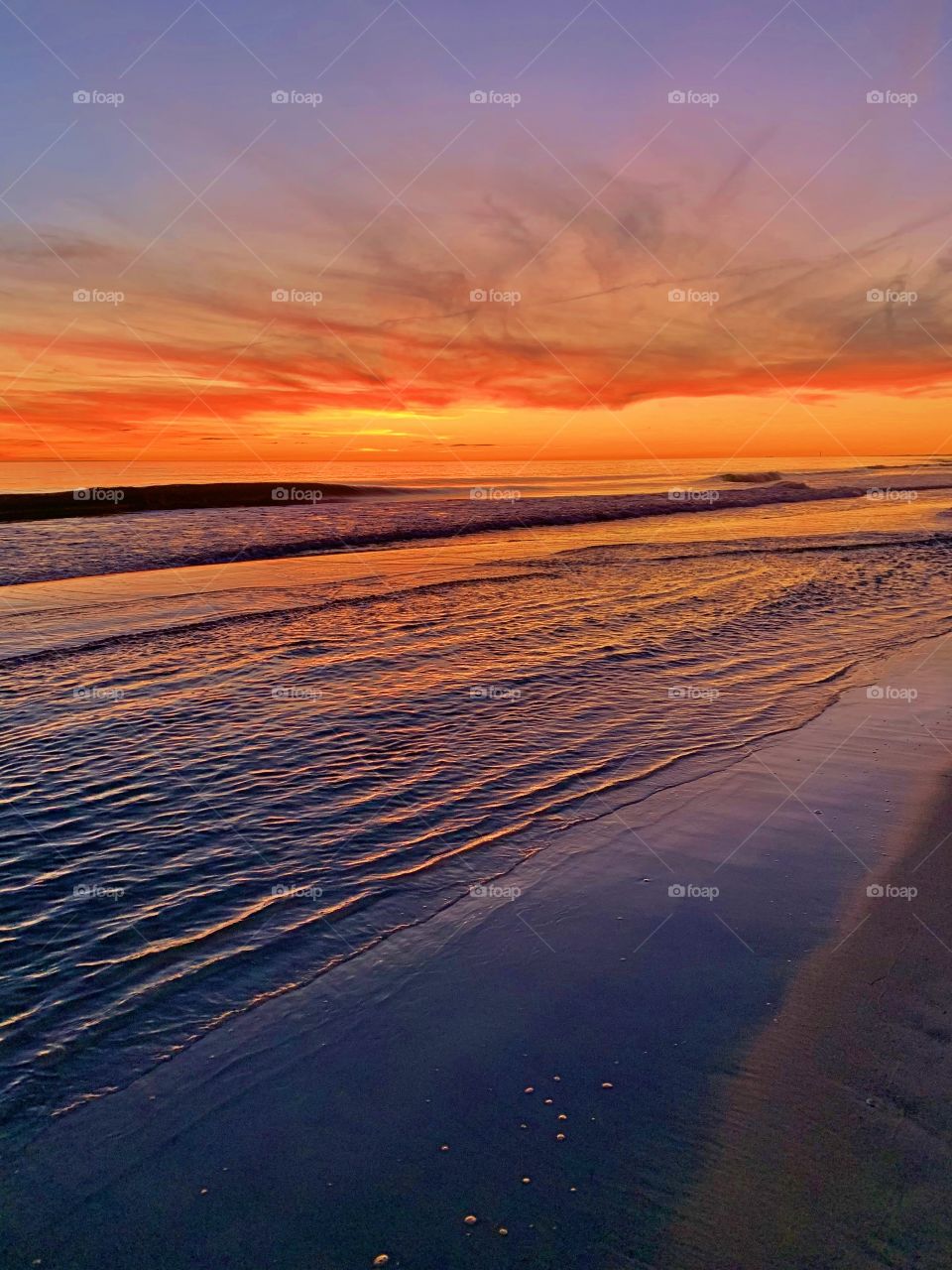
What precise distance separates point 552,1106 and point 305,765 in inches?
225

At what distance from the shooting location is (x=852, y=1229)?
3.44 m

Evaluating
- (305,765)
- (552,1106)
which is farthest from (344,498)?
(552,1106)

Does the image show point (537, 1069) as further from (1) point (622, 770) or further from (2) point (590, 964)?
(1) point (622, 770)

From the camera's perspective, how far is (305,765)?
30.5 ft

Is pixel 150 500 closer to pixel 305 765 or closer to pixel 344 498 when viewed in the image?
pixel 344 498

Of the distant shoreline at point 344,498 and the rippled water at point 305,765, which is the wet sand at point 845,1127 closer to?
the rippled water at point 305,765

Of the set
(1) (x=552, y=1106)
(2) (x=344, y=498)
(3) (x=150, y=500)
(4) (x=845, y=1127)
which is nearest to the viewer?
(4) (x=845, y=1127)

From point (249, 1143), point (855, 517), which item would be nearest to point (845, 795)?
point (249, 1143)

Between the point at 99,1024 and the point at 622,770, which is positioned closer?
the point at 99,1024

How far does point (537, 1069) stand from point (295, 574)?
71.0 ft

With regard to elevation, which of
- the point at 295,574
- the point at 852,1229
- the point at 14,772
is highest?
the point at 295,574

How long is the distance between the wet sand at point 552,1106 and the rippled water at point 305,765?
0.55 m

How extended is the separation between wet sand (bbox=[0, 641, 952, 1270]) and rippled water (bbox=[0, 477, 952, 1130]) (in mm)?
552

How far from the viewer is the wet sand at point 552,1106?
3496 mm
